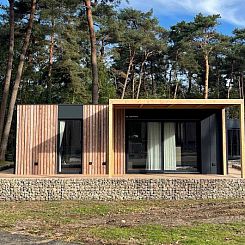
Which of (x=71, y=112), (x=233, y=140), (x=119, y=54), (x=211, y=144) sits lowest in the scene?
(x=211, y=144)

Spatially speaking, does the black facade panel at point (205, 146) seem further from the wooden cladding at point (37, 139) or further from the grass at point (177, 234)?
the grass at point (177, 234)

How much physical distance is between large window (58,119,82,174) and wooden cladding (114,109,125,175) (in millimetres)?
1144

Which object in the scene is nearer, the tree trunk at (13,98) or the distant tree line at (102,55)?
the tree trunk at (13,98)

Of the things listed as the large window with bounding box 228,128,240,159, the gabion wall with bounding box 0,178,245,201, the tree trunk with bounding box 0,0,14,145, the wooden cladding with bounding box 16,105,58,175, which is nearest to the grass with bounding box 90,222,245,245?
the gabion wall with bounding box 0,178,245,201

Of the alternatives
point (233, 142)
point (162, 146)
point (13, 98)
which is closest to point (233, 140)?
point (233, 142)

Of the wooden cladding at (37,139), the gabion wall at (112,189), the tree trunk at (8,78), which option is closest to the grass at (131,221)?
the gabion wall at (112,189)

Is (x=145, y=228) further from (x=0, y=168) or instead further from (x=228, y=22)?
(x=228, y=22)

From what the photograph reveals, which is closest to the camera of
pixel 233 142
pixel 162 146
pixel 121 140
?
pixel 121 140

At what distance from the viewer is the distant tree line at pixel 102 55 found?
18.7m

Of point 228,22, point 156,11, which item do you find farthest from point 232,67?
point 156,11

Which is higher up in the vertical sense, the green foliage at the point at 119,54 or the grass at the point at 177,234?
the green foliage at the point at 119,54

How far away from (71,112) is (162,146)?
312 cm

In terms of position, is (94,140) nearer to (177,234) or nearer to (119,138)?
(119,138)

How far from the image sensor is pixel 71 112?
11.9 metres
